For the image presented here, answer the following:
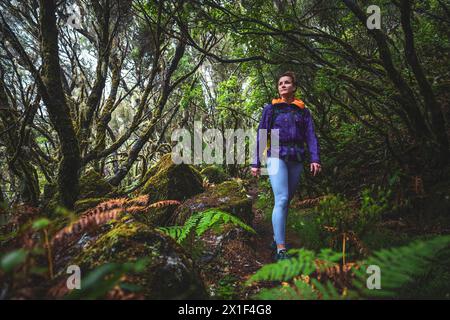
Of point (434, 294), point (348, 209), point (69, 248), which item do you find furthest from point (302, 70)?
point (69, 248)

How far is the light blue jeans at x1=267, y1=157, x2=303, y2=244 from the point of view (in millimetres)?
3463

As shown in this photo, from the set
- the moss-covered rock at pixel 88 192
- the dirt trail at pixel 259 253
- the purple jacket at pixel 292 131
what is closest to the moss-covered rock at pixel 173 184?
the moss-covered rock at pixel 88 192

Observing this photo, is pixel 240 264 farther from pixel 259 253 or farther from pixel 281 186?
pixel 281 186

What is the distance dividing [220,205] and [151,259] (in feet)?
9.16

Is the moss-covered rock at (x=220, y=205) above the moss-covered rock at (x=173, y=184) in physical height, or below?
below

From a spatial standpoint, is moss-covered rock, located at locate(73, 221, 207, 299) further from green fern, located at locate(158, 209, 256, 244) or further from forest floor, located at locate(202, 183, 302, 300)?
green fern, located at locate(158, 209, 256, 244)

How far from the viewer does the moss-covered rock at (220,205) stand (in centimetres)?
462

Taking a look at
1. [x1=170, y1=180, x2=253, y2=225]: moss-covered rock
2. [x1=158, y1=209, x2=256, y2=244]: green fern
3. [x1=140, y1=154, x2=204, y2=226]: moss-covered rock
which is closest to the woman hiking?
[x1=158, y1=209, x2=256, y2=244]: green fern

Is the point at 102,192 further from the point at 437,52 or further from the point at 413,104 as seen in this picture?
the point at 437,52

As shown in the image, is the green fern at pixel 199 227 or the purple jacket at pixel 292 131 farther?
the purple jacket at pixel 292 131

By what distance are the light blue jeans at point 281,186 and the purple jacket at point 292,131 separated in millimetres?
118

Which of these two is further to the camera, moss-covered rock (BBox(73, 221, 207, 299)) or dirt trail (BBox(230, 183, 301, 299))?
dirt trail (BBox(230, 183, 301, 299))

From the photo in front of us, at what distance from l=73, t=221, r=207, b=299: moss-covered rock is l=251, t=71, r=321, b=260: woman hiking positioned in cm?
159

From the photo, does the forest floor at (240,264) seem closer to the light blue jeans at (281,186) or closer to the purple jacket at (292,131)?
the light blue jeans at (281,186)
